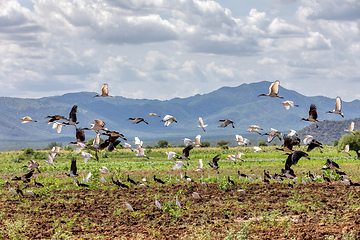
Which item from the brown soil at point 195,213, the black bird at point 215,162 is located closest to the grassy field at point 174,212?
the brown soil at point 195,213

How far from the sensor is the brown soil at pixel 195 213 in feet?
37.9

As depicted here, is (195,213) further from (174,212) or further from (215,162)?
(215,162)

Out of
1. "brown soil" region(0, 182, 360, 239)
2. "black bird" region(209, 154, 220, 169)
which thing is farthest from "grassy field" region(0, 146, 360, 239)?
"black bird" region(209, 154, 220, 169)

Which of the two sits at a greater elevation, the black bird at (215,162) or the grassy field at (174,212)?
the black bird at (215,162)

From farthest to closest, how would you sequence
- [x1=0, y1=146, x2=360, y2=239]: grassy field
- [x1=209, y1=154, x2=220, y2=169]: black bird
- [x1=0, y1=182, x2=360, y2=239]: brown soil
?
1. [x1=209, y1=154, x2=220, y2=169]: black bird
2. [x1=0, y1=146, x2=360, y2=239]: grassy field
3. [x1=0, y1=182, x2=360, y2=239]: brown soil

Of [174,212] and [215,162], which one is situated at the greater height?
[215,162]

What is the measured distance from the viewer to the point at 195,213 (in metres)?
13.9

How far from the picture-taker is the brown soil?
37.9 feet

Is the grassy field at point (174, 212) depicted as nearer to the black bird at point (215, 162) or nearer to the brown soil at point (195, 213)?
the brown soil at point (195, 213)

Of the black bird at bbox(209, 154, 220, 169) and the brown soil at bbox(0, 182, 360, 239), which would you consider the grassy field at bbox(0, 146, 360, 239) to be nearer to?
the brown soil at bbox(0, 182, 360, 239)

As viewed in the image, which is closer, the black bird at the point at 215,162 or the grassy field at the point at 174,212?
the grassy field at the point at 174,212

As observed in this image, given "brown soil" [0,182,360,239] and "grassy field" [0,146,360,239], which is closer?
"brown soil" [0,182,360,239]

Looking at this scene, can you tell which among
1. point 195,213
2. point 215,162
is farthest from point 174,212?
point 215,162

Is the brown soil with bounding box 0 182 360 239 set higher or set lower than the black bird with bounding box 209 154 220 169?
lower
